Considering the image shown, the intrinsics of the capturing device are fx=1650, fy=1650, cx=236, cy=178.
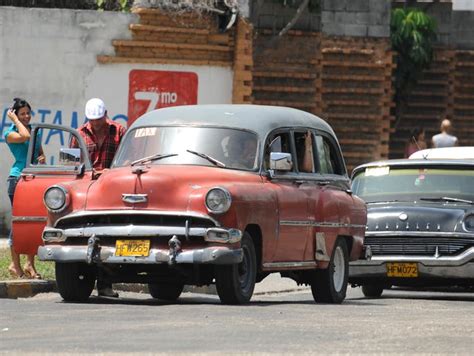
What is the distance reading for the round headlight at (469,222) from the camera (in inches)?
661

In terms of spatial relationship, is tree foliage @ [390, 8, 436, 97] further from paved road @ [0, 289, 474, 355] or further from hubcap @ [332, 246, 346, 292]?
paved road @ [0, 289, 474, 355]

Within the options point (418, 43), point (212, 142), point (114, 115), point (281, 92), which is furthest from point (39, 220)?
point (418, 43)

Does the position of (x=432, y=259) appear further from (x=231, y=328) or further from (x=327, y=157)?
(x=231, y=328)

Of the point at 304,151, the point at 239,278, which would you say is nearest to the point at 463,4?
the point at 304,151

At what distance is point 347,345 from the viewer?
34.7 feet

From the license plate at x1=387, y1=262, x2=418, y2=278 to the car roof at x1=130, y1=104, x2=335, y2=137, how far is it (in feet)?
7.30

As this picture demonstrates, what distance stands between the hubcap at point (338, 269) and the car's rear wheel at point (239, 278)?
5.98 ft

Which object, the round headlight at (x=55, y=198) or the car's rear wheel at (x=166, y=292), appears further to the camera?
the car's rear wheel at (x=166, y=292)

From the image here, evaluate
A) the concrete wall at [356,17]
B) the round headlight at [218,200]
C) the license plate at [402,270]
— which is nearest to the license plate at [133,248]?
the round headlight at [218,200]

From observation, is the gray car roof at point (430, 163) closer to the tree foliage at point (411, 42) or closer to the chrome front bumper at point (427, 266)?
the chrome front bumper at point (427, 266)

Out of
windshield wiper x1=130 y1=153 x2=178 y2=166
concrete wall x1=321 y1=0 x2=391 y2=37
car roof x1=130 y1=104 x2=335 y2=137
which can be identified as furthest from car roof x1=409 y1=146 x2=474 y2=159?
concrete wall x1=321 y1=0 x2=391 y2=37

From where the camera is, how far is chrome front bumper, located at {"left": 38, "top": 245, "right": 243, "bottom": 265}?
13508 millimetres

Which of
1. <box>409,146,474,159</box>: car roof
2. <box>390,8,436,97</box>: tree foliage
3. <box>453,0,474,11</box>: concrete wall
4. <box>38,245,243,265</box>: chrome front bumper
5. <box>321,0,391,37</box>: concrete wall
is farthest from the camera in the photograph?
<box>453,0,474,11</box>: concrete wall

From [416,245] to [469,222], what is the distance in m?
0.60
